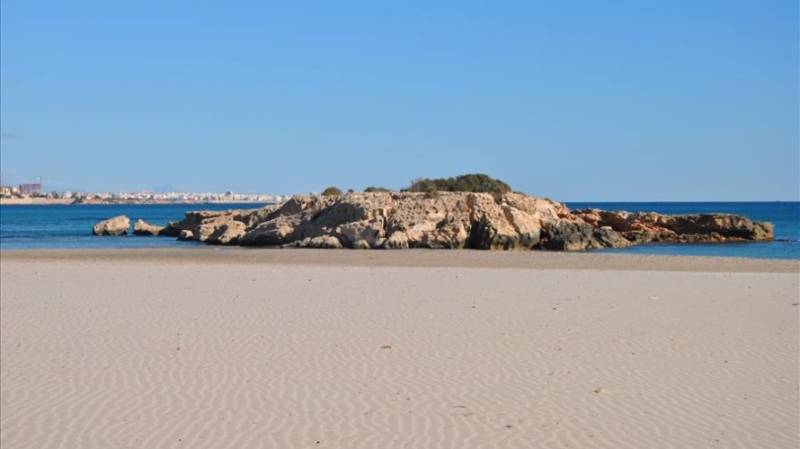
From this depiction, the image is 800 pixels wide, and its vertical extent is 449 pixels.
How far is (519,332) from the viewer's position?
12.5m

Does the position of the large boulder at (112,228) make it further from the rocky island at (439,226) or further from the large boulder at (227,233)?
the large boulder at (227,233)

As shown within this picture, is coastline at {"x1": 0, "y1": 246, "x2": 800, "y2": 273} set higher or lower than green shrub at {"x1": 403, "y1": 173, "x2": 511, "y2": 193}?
lower

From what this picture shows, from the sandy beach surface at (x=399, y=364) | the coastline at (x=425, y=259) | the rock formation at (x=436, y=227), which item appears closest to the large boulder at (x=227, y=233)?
the rock formation at (x=436, y=227)

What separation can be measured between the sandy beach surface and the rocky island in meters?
16.9

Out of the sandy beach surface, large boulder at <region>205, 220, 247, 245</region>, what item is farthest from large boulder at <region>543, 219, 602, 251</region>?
the sandy beach surface

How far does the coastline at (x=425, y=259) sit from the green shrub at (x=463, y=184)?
1476cm

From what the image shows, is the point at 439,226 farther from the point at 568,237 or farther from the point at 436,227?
the point at 568,237

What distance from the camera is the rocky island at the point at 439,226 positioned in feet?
121

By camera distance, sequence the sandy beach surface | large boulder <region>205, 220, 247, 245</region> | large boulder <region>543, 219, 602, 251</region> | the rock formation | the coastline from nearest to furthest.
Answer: the sandy beach surface < the coastline < the rock formation < large boulder <region>543, 219, 602, 251</region> < large boulder <region>205, 220, 247, 245</region>

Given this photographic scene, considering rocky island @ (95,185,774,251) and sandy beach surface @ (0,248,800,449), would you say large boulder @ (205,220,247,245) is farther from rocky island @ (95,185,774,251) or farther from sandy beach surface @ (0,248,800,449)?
sandy beach surface @ (0,248,800,449)

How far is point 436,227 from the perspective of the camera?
37.9 meters

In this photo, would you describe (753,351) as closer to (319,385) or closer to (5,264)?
(319,385)

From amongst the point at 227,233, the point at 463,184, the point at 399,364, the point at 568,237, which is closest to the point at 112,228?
the point at 227,233

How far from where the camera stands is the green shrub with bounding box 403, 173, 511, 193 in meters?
49.3
